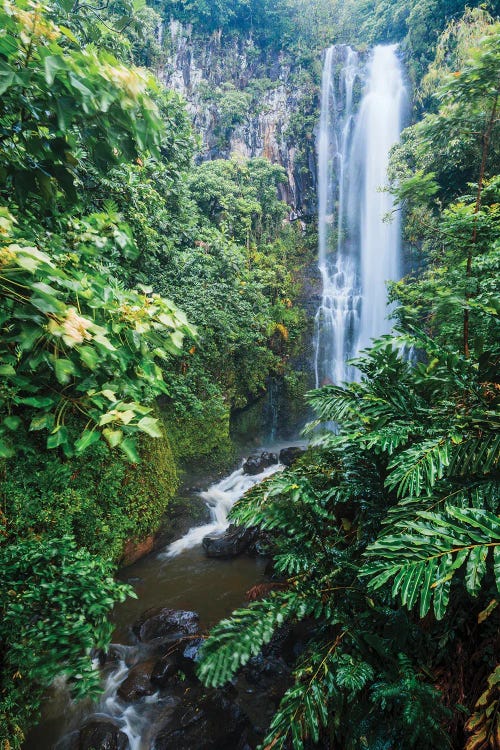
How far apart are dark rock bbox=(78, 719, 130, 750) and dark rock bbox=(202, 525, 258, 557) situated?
2.68 metres

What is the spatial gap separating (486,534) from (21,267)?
1901mm

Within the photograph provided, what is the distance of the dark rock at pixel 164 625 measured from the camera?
417cm

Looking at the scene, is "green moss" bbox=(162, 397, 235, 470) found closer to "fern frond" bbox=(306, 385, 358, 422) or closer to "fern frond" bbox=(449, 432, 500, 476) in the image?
"fern frond" bbox=(306, 385, 358, 422)

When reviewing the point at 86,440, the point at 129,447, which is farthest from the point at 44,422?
the point at 129,447

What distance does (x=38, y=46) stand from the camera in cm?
105

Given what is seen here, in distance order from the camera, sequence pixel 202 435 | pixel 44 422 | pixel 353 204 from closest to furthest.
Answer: pixel 44 422, pixel 202 435, pixel 353 204

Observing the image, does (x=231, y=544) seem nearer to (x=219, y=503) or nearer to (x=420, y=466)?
(x=219, y=503)

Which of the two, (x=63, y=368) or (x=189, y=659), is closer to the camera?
(x=63, y=368)

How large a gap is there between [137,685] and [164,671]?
30 cm

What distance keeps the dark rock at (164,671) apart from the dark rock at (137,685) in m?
0.07

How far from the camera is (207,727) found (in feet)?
10.0

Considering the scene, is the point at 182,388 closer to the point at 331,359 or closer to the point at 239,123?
the point at 331,359

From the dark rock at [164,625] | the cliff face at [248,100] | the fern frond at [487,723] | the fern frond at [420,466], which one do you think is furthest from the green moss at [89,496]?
the cliff face at [248,100]

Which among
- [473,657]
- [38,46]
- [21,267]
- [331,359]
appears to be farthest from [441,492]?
[331,359]
